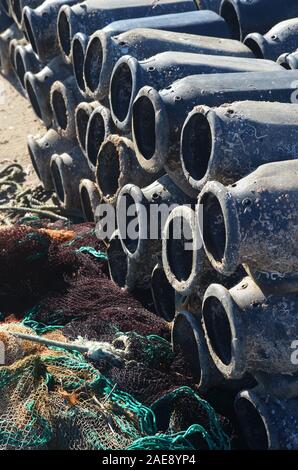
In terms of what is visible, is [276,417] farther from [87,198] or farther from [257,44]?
[257,44]

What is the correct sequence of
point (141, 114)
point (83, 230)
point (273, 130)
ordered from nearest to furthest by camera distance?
point (273, 130), point (141, 114), point (83, 230)

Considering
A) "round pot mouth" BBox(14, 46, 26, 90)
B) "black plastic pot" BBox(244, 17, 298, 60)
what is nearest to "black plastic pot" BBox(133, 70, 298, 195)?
"black plastic pot" BBox(244, 17, 298, 60)

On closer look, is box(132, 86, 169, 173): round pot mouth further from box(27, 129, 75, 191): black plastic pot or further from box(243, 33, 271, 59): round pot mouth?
box(27, 129, 75, 191): black plastic pot

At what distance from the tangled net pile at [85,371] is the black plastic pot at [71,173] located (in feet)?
3.31

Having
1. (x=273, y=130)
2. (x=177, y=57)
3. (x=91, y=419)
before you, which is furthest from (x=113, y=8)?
(x=91, y=419)

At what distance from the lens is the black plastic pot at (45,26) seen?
611 cm

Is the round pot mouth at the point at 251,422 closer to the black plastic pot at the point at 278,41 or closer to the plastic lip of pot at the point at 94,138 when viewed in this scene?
the plastic lip of pot at the point at 94,138

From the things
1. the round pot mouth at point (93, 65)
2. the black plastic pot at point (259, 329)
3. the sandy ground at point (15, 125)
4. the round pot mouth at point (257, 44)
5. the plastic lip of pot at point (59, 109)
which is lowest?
the sandy ground at point (15, 125)

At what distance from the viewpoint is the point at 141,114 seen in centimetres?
434

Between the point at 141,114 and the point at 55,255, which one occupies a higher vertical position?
the point at 141,114

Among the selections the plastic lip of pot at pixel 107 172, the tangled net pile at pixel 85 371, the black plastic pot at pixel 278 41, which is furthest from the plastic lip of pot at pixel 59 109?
the black plastic pot at pixel 278 41

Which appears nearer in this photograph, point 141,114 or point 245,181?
point 245,181
